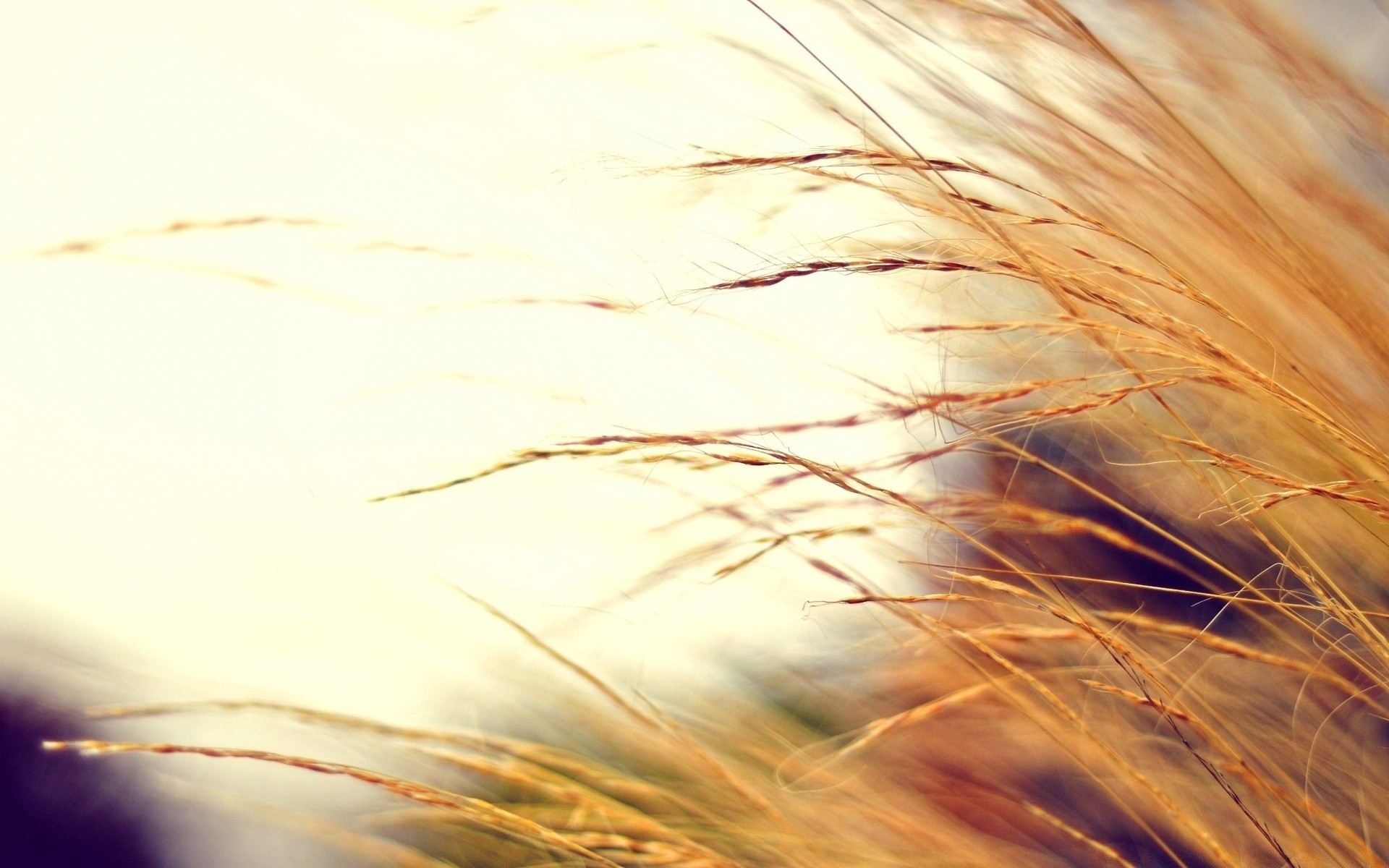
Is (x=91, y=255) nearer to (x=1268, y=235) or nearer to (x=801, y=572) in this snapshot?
(x=801, y=572)

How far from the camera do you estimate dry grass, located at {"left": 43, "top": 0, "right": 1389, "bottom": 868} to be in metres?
0.40

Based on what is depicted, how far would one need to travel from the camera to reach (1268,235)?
1.37 feet

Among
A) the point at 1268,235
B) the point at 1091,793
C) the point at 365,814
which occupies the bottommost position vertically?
the point at 365,814

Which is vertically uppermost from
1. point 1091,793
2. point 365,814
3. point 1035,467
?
point 1035,467

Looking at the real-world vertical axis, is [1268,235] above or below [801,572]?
above

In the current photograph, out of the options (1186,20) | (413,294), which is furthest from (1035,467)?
(413,294)

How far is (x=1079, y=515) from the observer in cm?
49

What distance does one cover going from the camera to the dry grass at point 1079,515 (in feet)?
1.32

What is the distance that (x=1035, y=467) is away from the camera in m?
0.49

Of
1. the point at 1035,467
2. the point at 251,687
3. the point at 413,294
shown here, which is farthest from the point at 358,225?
the point at 1035,467

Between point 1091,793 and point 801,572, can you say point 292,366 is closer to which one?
point 801,572

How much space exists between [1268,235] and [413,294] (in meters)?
0.42

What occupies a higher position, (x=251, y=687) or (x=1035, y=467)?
(x=1035, y=467)

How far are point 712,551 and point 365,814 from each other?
0.23 metres
